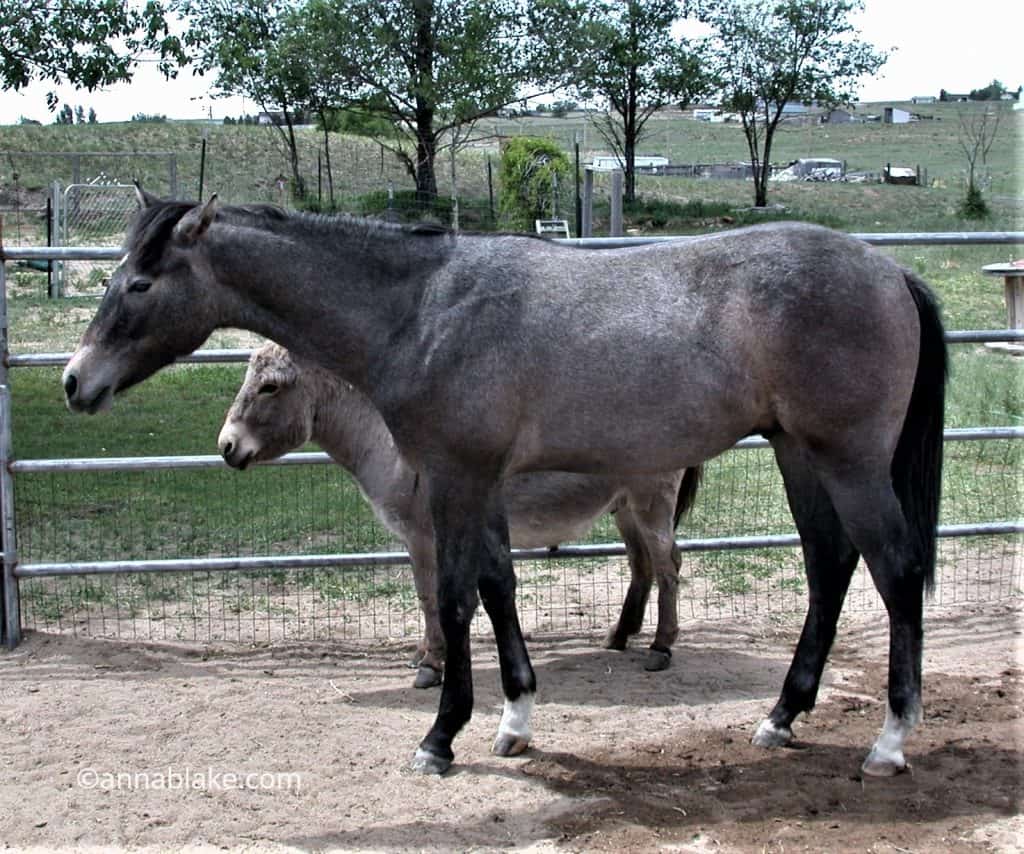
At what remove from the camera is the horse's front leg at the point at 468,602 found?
4059mm

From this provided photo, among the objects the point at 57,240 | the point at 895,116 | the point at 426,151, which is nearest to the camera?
the point at 57,240

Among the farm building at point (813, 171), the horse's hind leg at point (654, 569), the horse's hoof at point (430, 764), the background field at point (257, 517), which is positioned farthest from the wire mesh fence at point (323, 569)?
the farm building at point (813, 171)

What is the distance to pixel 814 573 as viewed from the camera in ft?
14.7

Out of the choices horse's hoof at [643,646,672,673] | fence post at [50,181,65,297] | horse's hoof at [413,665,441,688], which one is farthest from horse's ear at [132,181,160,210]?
fence post at [50,181,65,297]

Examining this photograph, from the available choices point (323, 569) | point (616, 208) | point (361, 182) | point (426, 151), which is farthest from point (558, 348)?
point (361, 182)

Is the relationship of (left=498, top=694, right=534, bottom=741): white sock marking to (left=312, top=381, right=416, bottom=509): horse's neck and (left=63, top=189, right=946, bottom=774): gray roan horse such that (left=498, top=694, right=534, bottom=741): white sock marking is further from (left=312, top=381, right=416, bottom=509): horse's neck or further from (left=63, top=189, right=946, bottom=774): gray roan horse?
(left=312, top=381, right=416, bottom=509): horse's neck

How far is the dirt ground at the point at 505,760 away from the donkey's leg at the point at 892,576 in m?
0.15

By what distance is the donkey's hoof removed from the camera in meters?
4.02

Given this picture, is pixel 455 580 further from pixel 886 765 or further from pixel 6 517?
pixel 6 517

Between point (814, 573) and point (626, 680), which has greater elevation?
point (814, 573)

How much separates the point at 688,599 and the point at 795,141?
50.4 meters

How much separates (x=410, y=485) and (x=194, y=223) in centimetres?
164

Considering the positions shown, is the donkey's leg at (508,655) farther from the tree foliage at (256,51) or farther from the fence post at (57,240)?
the tree foliage at (256,51)

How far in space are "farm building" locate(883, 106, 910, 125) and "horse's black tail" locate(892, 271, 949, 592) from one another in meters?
59.7
